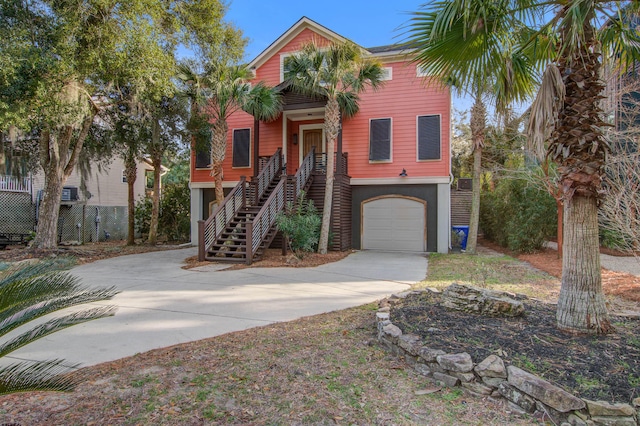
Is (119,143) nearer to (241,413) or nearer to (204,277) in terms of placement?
(204,277)

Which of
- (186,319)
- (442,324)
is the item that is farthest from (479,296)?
(186,319)

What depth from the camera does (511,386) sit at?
8.45ft

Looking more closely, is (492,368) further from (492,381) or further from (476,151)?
(476,151)

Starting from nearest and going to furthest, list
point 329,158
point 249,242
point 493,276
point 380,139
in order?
point 493,276 < point 249,242 < point 329,158 < point 380,139

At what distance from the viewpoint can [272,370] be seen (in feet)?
9.80

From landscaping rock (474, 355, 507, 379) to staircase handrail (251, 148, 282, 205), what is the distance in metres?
9.11

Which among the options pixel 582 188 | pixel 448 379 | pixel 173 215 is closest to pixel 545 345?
pixel 448 379

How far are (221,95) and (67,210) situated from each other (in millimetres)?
10223

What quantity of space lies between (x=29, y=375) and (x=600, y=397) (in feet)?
11.0

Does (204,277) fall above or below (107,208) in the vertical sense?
below

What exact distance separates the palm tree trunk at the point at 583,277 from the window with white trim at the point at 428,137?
892 centimetres

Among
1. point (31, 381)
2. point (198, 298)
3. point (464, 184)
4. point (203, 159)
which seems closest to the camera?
point (31, 381)

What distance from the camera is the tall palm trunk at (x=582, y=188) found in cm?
326

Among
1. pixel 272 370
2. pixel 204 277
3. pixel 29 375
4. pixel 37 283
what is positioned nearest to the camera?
pixel 29 375
